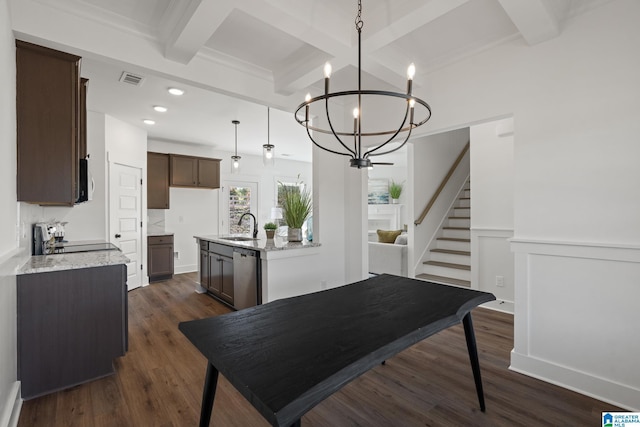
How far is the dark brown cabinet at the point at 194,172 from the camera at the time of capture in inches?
233

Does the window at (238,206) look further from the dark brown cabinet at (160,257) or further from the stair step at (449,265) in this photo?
the stair step at (449,265)

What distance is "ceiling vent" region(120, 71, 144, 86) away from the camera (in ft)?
10.1

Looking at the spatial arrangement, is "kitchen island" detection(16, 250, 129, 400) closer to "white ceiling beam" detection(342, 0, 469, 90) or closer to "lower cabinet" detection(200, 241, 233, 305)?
"lower cabinet" detection(200, 241, 233, 305)

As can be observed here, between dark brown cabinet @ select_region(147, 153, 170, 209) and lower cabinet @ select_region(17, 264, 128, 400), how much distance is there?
360 centimetres

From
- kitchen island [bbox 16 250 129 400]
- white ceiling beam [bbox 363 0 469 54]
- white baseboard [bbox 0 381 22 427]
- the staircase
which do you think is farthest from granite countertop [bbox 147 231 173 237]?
white ceiling beam [bbox 363 0 469 54]

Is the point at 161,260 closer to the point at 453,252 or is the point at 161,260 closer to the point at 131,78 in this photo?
the point at 131,78

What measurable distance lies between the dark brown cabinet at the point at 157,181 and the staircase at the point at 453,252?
15.6ft

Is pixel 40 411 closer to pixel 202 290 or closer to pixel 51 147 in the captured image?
pixel 51 147

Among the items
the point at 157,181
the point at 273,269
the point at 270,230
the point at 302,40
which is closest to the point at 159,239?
the point at 157,181

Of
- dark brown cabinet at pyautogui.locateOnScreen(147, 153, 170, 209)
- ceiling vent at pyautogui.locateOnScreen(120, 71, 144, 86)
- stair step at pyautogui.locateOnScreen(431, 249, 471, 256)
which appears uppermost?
ceiling vent at pyautogui.locateOnScreen(120, 71, 144, 86)

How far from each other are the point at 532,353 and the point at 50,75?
404 centimetres

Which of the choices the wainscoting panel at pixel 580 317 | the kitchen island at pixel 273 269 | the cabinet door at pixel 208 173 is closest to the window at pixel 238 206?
the cabinet door at pixel 208 173

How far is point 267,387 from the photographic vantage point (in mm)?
961

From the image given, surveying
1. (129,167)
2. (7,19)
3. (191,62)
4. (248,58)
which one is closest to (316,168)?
A: (248,58)
